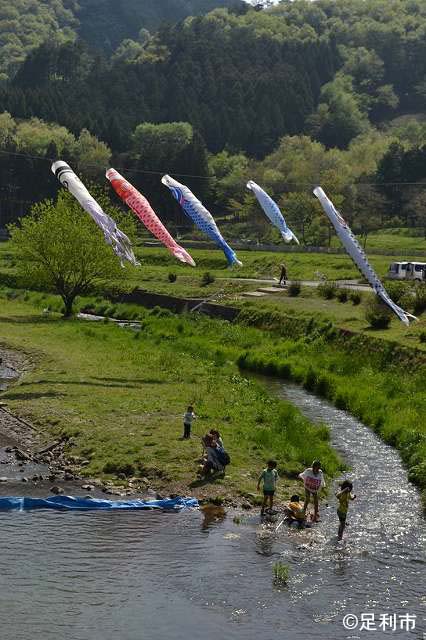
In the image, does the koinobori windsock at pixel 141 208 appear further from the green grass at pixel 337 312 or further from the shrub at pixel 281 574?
the shrub at pixel 281 574

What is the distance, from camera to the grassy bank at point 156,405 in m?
32.9

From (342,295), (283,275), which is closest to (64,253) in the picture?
(342,295)

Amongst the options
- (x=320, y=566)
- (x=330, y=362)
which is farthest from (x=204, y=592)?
(x=330, y=362)

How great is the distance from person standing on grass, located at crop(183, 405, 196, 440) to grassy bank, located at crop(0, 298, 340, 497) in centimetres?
58

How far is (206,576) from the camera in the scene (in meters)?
24.6

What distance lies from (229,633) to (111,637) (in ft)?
8.19

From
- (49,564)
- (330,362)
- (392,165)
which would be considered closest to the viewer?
(49,564)

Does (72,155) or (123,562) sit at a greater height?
(72,155)

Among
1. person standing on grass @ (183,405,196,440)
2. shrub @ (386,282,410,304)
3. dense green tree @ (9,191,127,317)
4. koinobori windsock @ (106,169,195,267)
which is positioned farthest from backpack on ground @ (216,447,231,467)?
dense green tree @ (9,191,127,317)

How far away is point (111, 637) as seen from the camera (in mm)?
21453

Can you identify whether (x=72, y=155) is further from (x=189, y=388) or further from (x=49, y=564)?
(x=49, y=564)

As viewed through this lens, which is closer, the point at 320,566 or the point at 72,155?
the point at 320,566

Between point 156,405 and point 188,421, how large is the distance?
570 cm

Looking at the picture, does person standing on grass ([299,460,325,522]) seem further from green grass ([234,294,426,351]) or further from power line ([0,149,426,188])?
power line ([0,149,426,188])
